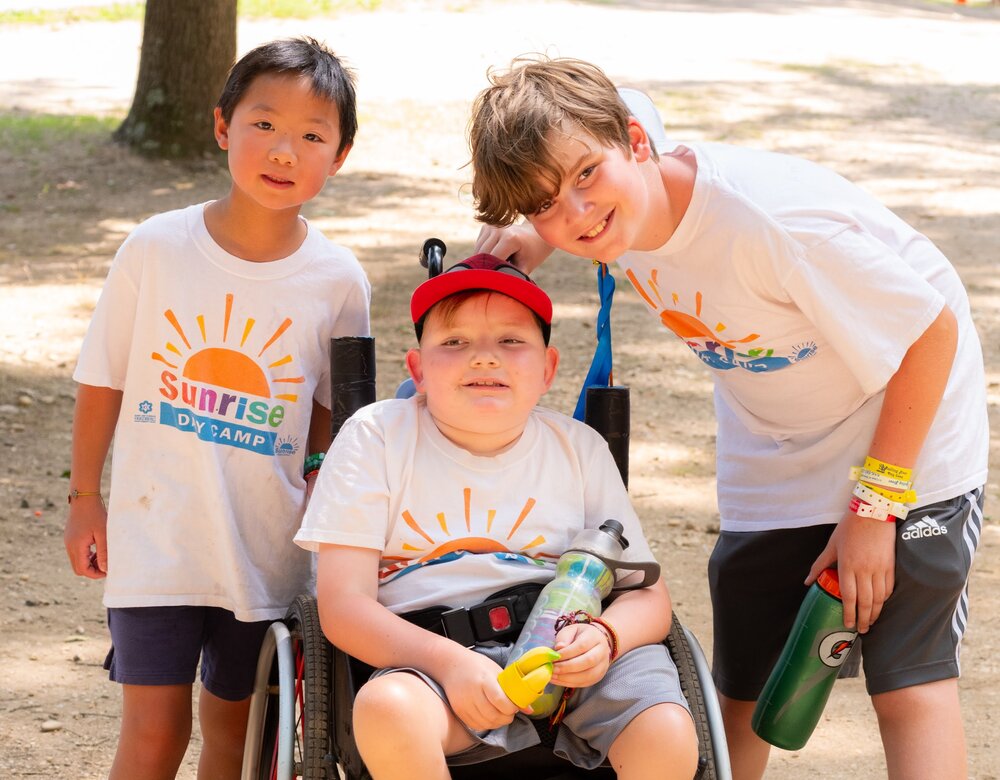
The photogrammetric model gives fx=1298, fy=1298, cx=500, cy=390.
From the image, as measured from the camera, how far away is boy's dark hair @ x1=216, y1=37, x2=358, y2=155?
2.58 m

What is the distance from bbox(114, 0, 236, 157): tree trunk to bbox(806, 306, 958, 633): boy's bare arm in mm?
7170

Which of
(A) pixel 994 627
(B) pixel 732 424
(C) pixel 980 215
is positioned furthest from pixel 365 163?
(B) pixel 732 424

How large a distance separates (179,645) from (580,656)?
0.89 meters

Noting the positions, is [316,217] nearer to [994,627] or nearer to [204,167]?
[204,167]

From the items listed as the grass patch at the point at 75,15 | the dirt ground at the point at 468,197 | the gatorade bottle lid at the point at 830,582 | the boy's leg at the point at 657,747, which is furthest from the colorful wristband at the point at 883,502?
the grass patch at the point at 75,15

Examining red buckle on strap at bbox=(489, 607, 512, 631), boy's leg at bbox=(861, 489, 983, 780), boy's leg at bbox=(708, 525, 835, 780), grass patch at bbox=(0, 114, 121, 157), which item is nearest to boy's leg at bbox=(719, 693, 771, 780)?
boy's leg at bbox=(708, 525, 835, 780)

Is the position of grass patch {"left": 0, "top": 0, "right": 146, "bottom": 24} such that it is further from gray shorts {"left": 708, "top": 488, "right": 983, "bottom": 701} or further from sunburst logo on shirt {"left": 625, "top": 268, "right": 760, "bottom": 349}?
gray shorts {"left": 708, "top": 488, "right": 983, "bottom": 701}

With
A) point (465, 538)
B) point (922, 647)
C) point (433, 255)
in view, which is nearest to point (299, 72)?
point (433, 255)

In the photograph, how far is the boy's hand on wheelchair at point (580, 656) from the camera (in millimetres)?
2105

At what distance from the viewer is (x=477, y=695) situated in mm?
2072

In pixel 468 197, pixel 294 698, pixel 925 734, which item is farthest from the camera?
pixel 468 197

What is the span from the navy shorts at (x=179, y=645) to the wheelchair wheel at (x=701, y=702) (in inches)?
33.0

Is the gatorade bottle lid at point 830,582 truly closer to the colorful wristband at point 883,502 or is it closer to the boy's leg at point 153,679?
the colorful wristband at point 883,502

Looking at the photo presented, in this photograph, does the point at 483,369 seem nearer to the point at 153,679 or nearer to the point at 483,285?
the point at 483,285
